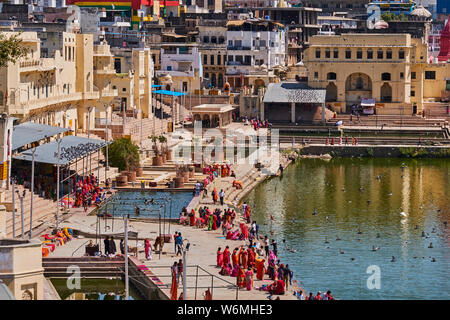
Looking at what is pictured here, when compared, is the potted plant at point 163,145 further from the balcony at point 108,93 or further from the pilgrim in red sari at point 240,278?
the pilgrim in red sari at point 240,278

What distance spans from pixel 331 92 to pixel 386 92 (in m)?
4.19

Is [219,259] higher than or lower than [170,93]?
lower

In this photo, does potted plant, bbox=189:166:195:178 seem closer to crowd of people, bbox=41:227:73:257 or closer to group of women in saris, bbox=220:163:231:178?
group of women in saris, bbox=220:163:231:178

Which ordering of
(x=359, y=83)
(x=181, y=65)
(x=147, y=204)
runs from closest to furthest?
(x=147, y=204) < (x=359, y=83) < (x=181, y=65)

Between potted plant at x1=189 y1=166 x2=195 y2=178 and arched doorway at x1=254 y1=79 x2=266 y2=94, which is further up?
arched doorway at x1=254 y1=79 x2=266 y2=94

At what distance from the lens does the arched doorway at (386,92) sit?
91.3 metres

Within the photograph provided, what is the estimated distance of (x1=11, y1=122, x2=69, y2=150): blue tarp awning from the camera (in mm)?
48559

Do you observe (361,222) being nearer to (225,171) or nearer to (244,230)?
(244,230)

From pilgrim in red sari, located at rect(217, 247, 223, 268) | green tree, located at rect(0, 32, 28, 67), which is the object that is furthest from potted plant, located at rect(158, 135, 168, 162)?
pilgrim in red sari, located at rect(217, 247, 223, 268)

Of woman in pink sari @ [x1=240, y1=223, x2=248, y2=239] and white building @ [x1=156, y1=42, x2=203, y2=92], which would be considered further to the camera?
white building @ [x1=156, y1=42, x2=203, y2=92]

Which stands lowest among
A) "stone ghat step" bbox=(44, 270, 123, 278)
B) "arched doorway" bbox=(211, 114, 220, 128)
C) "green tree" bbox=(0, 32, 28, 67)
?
"stone ghat step" bbox=(44, 270, 123, 278)

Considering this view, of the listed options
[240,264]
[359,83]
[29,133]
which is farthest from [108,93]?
[240,264]

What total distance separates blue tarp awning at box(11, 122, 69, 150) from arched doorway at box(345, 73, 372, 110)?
41666 millimetres

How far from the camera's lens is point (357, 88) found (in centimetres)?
9212
